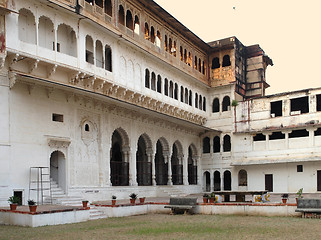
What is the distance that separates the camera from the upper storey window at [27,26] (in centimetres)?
1847

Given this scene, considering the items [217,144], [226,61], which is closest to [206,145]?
[217,144]

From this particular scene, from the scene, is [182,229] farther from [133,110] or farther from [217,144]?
[217,144]

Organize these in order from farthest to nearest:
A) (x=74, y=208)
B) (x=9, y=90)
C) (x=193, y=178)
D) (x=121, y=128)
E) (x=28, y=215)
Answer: (x=193, y=178) < (x=121, y=128) < (x=9, y=90) < (x=74, y=208) < (x=28, y=215)

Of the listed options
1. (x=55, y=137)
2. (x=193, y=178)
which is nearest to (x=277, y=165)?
(x=193, y=178)

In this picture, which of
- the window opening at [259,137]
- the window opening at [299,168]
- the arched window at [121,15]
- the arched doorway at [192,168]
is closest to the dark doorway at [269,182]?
the window opening at [299,168]

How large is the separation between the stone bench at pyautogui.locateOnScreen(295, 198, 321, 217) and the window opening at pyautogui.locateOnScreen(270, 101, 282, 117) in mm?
18124

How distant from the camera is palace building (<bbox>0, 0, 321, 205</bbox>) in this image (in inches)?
725

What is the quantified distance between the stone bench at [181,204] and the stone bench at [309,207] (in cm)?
449

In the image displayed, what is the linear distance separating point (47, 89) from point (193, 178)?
732 inches

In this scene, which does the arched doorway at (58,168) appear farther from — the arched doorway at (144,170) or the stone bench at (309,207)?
the stone bench at (309,207)

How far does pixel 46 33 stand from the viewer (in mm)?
19781

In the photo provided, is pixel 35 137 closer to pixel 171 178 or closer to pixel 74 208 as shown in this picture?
pixel 74 208

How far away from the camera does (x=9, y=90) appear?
17891 millimetres

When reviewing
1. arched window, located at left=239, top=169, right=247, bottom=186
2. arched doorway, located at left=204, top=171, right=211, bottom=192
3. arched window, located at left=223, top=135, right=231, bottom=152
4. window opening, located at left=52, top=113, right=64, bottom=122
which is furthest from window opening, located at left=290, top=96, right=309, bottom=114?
window opening, located at left=52, top=113, right=64, bottom=122
